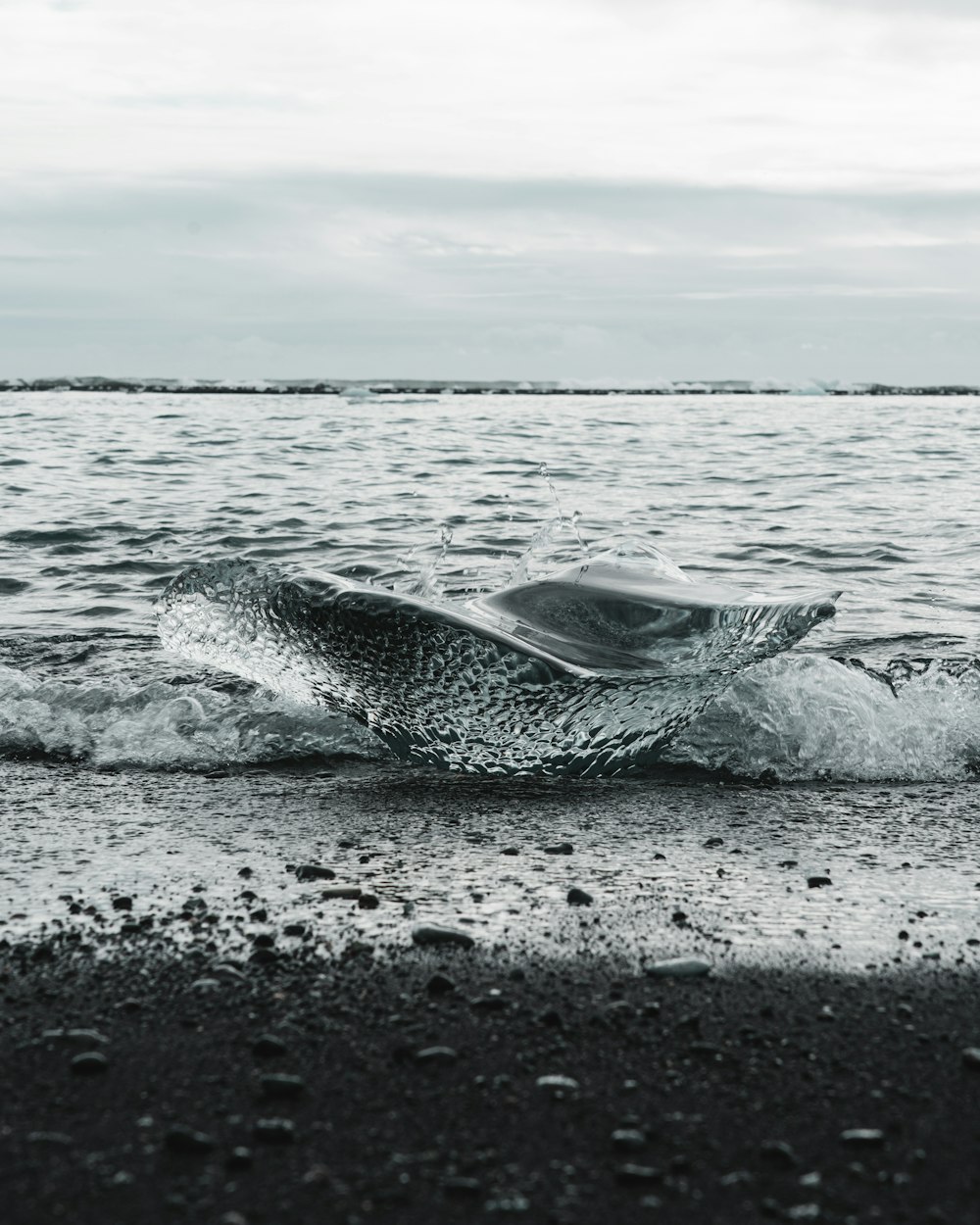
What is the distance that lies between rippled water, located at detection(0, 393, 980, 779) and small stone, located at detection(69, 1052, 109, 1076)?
8.67 ft

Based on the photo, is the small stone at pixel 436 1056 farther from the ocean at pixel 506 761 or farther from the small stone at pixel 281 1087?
the ocean at pixel 506 761

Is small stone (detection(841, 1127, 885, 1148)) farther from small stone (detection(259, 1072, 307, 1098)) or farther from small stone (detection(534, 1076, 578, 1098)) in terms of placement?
small stone (detection(259, 1072, 307, 1098))

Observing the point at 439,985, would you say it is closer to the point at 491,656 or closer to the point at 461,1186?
the point at 461,1186

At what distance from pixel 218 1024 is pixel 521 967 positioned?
2.47 ft

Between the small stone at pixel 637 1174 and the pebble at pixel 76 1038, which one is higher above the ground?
the small stone at pixel 637 1174

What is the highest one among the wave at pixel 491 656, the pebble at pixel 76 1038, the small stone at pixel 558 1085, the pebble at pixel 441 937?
the wave at pixel 491 656

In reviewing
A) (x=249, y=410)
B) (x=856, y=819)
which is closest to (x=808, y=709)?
(x=856, y=819)

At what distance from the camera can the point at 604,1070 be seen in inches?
95.7

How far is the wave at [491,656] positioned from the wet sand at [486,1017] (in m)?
0.55

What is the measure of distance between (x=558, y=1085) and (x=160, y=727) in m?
3.48

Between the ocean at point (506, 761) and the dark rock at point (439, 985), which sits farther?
the ocean at point (506, 761)

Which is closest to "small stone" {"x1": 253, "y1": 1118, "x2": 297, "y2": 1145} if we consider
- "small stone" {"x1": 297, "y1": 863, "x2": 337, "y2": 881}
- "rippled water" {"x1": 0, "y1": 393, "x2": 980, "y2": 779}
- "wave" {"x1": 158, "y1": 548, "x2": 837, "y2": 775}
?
"small stone" {"x1": 297, "y1": 863, "x2": 337, "y2": 881}

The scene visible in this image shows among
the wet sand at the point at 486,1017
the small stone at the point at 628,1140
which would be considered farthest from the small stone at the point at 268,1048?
the small stone at the point at 628,1140

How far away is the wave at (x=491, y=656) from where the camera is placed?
457 cm
